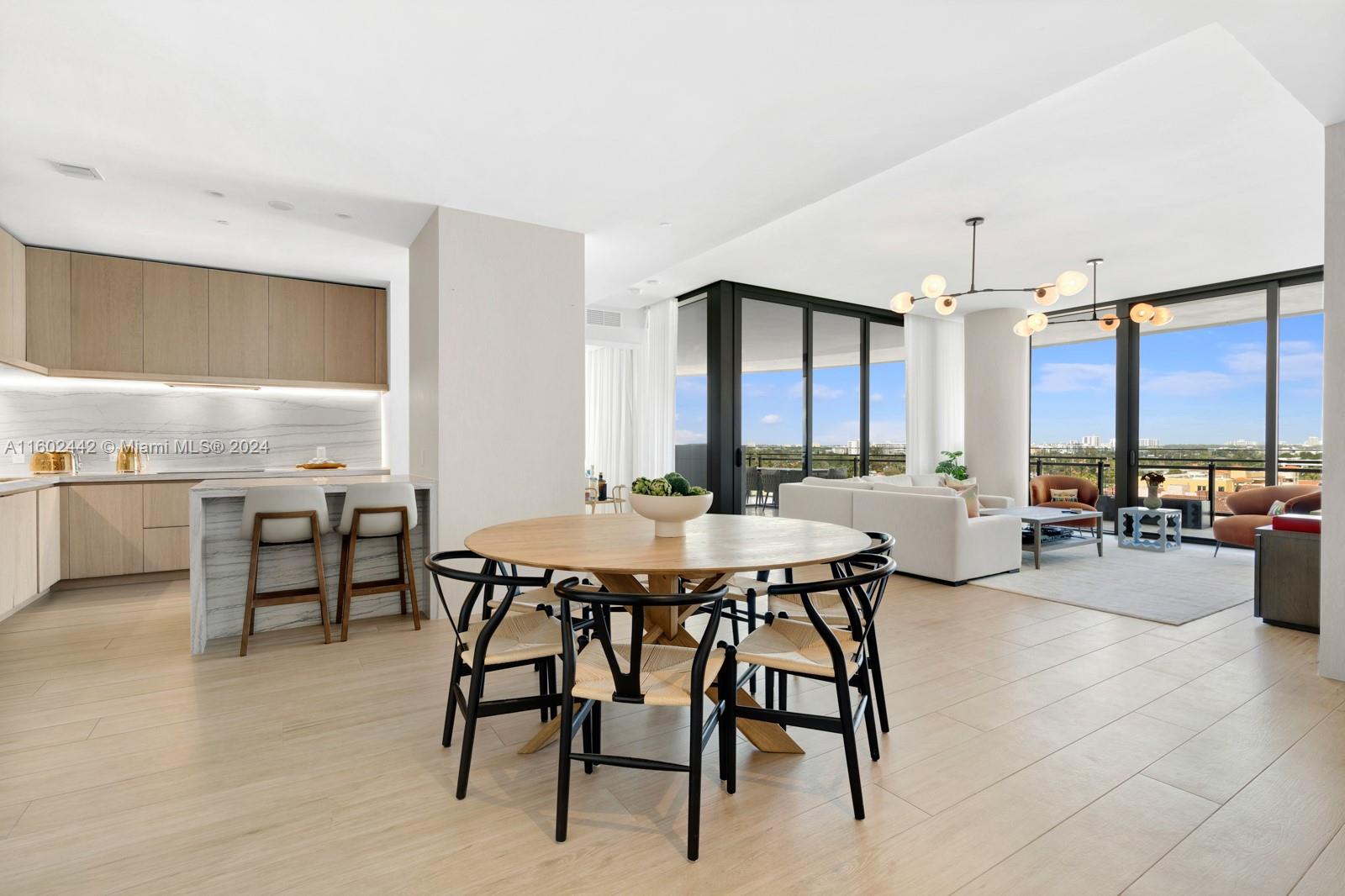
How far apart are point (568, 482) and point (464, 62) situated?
Answer: 2.66 metres

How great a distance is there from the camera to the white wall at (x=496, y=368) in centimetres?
414

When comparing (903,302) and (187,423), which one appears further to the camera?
(187,423)

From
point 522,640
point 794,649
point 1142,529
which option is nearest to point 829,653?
point 794,649

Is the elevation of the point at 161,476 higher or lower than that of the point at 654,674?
higher

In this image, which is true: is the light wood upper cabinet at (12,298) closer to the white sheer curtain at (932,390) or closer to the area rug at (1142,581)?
the area rug at (1142,581)

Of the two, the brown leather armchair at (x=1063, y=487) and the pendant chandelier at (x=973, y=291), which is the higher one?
the pendant chandelier at (x=973, y=291)

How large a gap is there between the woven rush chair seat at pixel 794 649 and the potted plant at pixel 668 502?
48cm

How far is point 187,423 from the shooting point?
18.7 feet

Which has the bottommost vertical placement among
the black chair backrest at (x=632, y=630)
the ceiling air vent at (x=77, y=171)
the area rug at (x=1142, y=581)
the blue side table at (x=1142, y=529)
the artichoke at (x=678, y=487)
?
the area rug at (x=1142, y=581)

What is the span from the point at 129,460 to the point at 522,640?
4924 mm

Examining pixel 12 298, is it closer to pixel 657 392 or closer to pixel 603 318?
pixel 603 318

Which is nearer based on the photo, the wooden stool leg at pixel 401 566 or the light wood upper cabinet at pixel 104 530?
the wooden stool leg at pixel 401 566

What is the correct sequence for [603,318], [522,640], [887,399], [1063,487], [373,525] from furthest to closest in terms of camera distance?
[887,399]
[1063,487]
[603,318]
[373,525]
[522,640]

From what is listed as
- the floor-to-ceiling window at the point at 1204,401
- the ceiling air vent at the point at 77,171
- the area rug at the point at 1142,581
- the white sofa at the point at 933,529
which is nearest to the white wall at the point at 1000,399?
the floor-to-ceiling window at the point at 1204,401
